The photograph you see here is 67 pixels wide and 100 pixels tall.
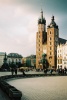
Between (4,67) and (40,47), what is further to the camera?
(40,47)

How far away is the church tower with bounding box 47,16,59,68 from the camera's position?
380 feet

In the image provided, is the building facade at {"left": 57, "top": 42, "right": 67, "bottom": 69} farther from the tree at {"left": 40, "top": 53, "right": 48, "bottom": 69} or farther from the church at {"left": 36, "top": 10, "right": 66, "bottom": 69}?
the tree at {"left": 40, "top": 53, "right": 48, "bottom": 69}

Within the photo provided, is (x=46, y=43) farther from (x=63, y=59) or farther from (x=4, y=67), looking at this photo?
(x=4, y=67)

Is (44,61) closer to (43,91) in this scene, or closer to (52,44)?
(52,44)

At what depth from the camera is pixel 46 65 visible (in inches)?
4545

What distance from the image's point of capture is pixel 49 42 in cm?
11900

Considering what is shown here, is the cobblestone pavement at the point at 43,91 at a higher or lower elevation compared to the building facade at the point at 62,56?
lower

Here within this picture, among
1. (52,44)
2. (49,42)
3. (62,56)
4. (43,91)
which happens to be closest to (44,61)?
(62,56)

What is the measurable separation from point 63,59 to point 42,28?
2833cm

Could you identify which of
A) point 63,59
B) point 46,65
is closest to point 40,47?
point 46,65

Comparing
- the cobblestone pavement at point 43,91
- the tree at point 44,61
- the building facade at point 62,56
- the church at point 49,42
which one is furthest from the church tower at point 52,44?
the cobblestone pavement at point 43,91

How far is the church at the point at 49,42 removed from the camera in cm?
11669

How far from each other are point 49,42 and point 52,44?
7.71ft

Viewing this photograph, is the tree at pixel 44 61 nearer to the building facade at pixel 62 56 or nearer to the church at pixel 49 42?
the church at pixel 49 42
